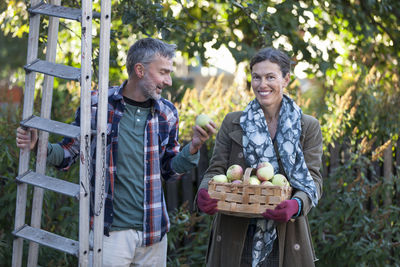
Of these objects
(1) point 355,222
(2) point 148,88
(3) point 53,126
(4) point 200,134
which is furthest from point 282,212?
(1) point 355,222

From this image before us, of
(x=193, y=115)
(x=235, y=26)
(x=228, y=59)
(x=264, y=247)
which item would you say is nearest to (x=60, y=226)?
(x=193, y=115)

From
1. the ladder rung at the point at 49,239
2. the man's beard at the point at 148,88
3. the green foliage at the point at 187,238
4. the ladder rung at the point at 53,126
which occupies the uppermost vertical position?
the man's beard at the point at 148,88

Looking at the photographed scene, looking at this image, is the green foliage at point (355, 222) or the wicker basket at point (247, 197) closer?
the wicker basket at point (247, 197)

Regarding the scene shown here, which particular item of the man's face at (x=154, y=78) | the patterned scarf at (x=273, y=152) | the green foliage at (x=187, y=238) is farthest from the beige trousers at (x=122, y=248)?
the green foliage at (x=187, y=238)

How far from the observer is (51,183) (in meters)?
2.51

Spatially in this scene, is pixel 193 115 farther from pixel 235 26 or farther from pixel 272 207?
pixel 272 207

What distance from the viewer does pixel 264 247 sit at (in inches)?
101

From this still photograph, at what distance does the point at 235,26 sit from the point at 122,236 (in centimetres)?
341

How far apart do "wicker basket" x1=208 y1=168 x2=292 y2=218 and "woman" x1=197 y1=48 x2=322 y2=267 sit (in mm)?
128

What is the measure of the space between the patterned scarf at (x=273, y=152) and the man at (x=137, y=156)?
0.76 feet

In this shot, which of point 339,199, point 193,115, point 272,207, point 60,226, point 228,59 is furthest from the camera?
point 228,59

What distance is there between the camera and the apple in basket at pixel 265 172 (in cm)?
247

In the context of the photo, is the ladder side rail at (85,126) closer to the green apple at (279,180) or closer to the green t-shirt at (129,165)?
the green t-shirt at (129,165)

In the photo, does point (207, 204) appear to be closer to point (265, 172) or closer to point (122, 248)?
point (265, 172)
